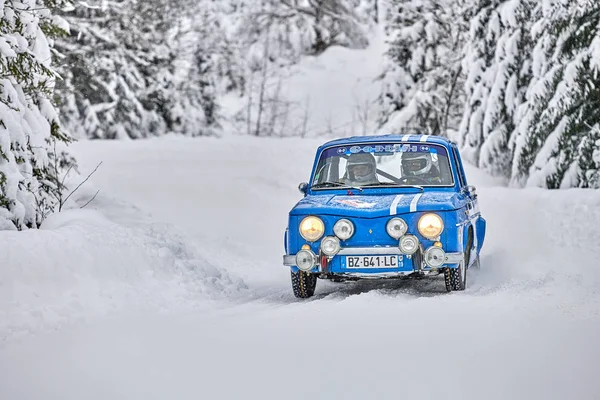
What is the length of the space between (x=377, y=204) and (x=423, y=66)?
19693mm

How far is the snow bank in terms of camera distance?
23.7 feet

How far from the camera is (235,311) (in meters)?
7.86

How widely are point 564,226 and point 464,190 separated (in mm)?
4596

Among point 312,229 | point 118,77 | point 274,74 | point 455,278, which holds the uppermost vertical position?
point 312,229

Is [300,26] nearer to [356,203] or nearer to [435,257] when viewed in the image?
[356,203]

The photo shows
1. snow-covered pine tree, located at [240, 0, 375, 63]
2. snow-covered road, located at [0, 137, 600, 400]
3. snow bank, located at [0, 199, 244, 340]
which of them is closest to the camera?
snow-covered road, located at [0, 137, 600, 400]

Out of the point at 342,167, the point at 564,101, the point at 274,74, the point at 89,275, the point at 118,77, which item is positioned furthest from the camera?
the point at 274,74

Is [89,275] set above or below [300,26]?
above

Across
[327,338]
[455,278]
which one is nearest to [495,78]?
[455,278]

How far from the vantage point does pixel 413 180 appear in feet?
29.7

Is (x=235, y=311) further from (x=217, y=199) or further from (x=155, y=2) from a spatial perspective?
(x=155, y=2)

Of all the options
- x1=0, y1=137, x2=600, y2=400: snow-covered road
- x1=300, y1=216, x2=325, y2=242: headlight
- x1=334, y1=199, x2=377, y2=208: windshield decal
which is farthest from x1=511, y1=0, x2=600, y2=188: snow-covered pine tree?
x1=300, y1=216, x2=325, y2=242: headlight

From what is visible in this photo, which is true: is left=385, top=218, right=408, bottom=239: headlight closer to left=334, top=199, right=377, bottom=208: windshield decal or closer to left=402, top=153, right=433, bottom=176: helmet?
left=334, top=199, right=377, bottom=208: windshield decal

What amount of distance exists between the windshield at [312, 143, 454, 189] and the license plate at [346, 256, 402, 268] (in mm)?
1217
